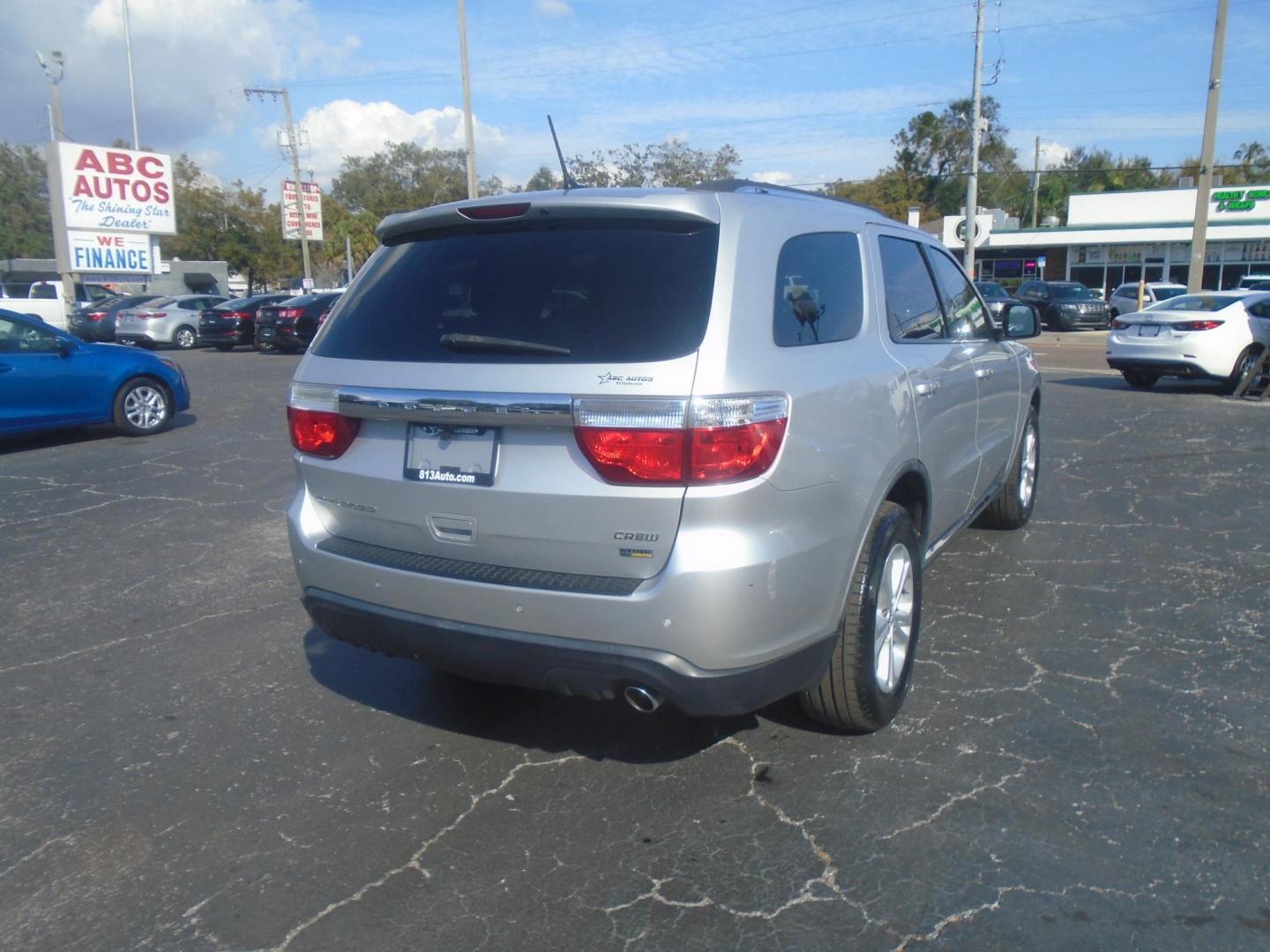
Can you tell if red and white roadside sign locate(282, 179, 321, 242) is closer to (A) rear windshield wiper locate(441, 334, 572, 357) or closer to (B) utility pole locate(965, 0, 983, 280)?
(B) utility pole locate(965, 0, 983, 280)

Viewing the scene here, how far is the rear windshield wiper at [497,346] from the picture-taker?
3070 mm

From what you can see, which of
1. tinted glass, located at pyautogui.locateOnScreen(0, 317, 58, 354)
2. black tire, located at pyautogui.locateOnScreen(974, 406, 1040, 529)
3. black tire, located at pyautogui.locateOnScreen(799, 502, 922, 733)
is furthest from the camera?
tinted glass, located at pyautogui.locateOnScreen(0, 317, 58, 354)

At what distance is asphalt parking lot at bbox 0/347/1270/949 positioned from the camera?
9.19ft

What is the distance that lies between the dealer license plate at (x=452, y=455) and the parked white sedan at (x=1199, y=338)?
13688 mm

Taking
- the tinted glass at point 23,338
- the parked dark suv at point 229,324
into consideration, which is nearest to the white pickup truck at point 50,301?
Answer: the parked dark suv at point 229,324

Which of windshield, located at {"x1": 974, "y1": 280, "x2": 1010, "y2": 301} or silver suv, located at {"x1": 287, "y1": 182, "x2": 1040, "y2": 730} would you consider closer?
silver suv, located at {"x1": 287, "y1": 182, "x2": 1040, "y2": 730}

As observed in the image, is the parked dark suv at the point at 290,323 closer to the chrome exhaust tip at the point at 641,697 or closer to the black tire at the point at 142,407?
the black tire at the point at 142,407

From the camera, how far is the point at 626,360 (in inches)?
116

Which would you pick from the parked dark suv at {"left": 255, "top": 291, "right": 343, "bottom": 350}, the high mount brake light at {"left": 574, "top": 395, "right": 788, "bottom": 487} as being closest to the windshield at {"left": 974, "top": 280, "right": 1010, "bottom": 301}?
the parked dark suv at {"left": 255, "top": 291, "right": 343, "bottom": 350}

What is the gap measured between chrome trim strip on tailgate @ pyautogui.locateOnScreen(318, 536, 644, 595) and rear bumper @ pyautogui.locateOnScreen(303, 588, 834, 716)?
0.15 m

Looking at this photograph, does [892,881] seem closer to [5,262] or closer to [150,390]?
[150,390]

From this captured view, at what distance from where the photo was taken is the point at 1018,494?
6.53 metres

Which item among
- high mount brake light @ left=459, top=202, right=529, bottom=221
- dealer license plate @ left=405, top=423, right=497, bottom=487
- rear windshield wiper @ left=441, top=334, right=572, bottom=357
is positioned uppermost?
high mount brake light @ left=459, top=202, right=529, bottom=221

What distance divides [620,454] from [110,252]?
1180 inches
